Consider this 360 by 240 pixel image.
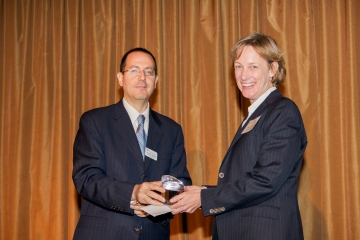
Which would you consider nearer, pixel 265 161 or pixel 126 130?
pixel 265 161

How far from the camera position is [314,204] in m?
3.86

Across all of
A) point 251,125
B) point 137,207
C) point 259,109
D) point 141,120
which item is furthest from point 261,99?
point 137,207

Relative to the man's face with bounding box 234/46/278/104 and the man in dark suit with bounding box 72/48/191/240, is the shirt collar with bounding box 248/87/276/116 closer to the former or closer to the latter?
the man's face with bounding box 234/46/278/104

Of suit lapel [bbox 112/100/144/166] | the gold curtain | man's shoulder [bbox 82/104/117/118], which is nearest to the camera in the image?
suit lapel [bbox 112/100/144/166]

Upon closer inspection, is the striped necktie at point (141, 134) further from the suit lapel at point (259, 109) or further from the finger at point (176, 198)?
the suit lapel at point (259, 109)

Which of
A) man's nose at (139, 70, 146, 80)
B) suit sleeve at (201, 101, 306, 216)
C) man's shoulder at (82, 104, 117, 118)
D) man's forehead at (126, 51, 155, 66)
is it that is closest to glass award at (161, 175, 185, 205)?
suit sleeve at (201, 101, 306, 216)

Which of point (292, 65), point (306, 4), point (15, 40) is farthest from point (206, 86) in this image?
point (15, 40)

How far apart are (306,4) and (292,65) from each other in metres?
0.58

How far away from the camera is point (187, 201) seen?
2.57m

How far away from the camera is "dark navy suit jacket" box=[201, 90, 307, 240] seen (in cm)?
233

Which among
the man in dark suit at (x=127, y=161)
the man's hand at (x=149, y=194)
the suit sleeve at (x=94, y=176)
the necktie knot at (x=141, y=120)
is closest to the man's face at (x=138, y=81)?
the man in dark suit at (x=127, y=161)

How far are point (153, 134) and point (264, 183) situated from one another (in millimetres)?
1013

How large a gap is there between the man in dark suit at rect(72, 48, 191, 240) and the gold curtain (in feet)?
3.42

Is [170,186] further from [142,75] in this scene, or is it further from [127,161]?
[142,75]
